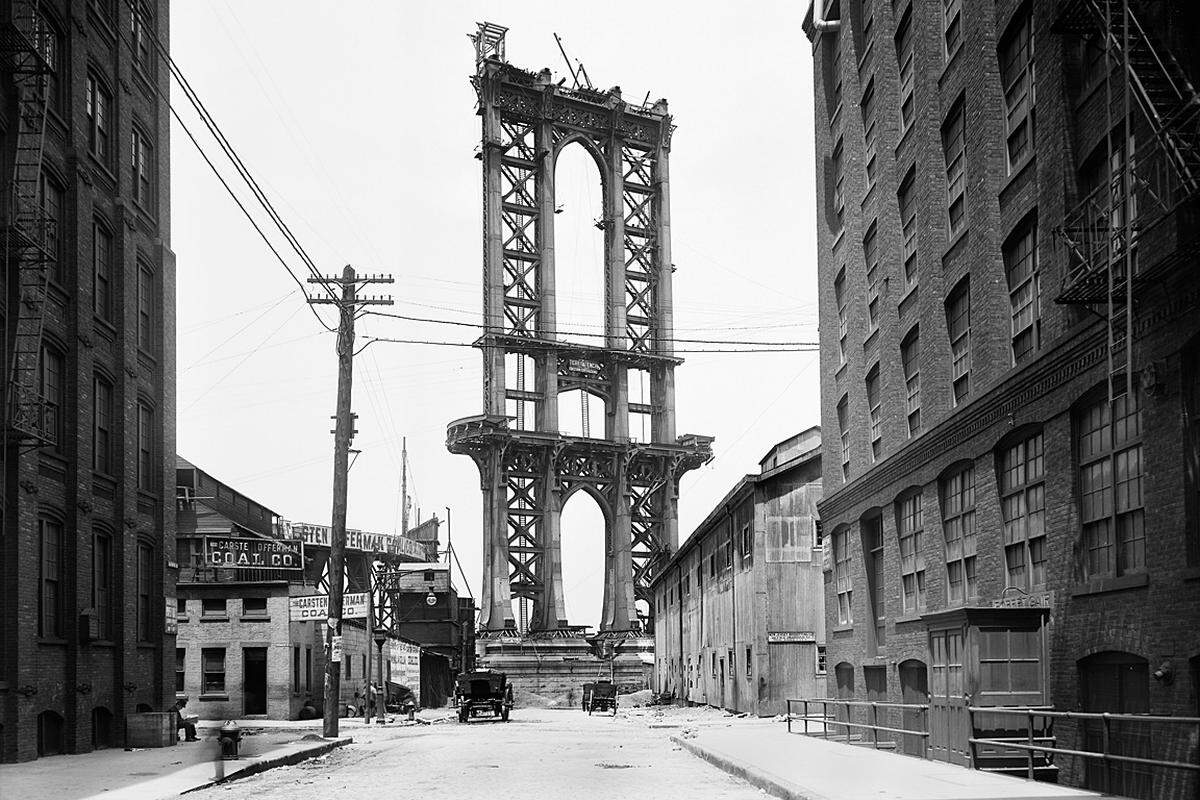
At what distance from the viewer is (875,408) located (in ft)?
107

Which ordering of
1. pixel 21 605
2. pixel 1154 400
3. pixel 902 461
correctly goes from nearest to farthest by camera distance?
pixel 1154 400, pixel 21 605, pixel 902 461

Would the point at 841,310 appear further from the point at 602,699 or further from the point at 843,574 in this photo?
the point at 602,699

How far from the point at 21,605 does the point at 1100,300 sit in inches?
755

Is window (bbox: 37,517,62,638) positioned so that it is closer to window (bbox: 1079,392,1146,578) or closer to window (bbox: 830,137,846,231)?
window (bbox: 1079,392,1146,578)

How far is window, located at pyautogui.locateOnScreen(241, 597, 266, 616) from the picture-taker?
50219mm

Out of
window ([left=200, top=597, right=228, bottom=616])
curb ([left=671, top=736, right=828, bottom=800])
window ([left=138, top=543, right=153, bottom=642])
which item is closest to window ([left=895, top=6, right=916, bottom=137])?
curb ([left=671, top=736, right=828, bottom=800])

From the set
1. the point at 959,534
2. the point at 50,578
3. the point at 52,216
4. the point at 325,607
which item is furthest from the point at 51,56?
the point at 959,534

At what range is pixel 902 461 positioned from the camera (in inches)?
1126

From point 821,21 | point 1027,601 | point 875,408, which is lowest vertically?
point 1027,601

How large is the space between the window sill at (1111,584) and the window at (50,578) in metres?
19.1

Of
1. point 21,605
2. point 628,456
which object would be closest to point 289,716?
point 21,605

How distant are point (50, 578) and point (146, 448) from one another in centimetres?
679

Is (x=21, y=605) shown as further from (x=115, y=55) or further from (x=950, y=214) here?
(x=950, y=214)

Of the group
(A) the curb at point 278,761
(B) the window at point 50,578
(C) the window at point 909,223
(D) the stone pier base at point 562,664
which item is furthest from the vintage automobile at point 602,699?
(B) the window at point 50,578
